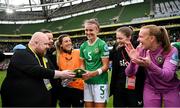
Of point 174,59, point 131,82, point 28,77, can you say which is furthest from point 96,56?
point 174,59

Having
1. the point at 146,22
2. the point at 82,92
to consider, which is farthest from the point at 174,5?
the point at 82,92

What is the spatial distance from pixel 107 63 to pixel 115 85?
16.9 inches

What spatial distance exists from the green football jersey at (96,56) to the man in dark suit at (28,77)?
1.01 meters

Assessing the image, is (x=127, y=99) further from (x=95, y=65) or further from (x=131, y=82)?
(x=95, y=65)

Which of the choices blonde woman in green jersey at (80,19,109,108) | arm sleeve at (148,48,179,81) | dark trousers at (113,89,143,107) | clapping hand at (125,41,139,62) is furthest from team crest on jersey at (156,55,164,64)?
blonde woman in green jersey at (80,19,109,108)

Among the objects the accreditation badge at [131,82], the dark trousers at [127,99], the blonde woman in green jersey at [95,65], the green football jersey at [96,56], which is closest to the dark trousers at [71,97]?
the blonde woman in green jersey at [95,65]

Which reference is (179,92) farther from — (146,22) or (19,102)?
(146,22)

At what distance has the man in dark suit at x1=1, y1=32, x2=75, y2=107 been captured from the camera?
14.4 feet

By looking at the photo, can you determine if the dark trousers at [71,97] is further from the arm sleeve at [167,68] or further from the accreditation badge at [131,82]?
the arm sleeve at [167,68]

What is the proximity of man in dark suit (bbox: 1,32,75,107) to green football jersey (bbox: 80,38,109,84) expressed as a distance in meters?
1.01

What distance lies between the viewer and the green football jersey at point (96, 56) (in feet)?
18.1

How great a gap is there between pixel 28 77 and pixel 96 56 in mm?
1520

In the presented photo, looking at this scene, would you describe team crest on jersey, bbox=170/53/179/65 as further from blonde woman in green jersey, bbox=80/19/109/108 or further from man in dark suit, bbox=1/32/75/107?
blonde woman in green jersey, bbox=80/19/109/108

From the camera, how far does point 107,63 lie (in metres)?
5.50
